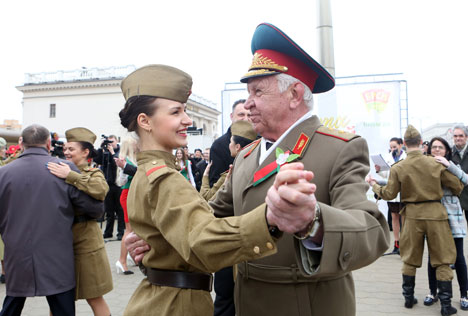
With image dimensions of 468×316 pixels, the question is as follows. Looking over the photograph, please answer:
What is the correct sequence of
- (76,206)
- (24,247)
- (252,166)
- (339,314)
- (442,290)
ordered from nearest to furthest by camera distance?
(339,314) → (252,166) → (24,247) → (76,206) → (442,290)

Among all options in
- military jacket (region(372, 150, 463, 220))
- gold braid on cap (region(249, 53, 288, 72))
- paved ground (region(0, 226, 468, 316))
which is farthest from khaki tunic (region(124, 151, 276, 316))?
military jacket (region(372, 150, 463, 220))

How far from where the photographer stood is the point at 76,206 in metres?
3.64

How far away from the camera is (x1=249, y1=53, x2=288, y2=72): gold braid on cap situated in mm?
1886

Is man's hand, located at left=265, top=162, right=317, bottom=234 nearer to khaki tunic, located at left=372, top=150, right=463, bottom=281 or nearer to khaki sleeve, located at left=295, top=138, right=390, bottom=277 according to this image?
khaki sleeve, located at left=295, top=138, right=390, bottom=277

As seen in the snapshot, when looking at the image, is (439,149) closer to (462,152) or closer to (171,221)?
(462,152)

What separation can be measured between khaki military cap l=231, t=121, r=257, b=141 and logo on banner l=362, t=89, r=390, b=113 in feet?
17.5

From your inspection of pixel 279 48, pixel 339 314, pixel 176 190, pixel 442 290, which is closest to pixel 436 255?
pixel 442 290

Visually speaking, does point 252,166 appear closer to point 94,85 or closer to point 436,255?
point 436,255

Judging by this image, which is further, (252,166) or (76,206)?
(76,206)

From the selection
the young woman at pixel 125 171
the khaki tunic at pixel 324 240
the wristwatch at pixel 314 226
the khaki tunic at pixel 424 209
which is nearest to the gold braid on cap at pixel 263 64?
the khaki tunic at pixel 324 240

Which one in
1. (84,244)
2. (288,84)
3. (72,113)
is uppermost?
(72,113)

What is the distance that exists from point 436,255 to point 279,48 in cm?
421

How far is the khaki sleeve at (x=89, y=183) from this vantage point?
354 centimetres

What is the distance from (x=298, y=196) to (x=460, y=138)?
6458 mm
